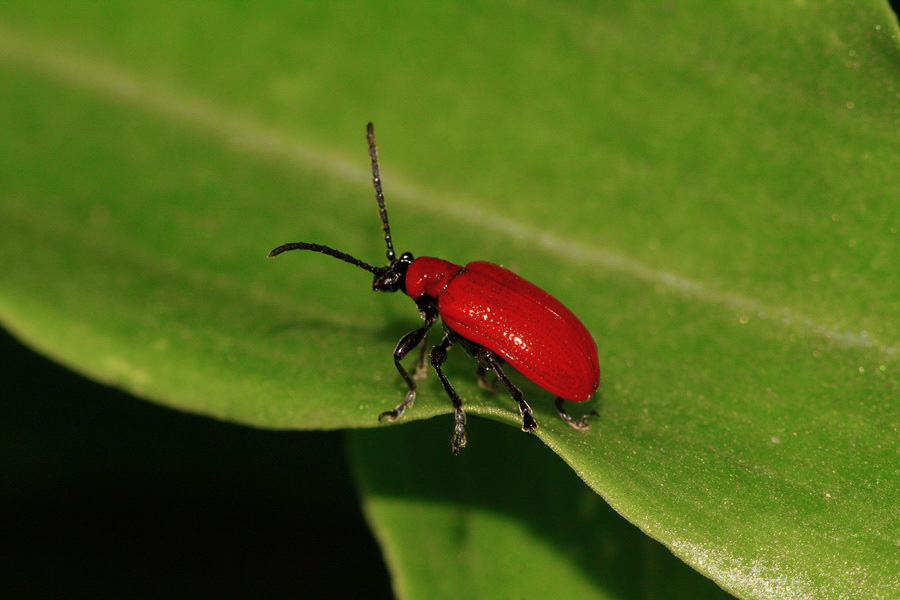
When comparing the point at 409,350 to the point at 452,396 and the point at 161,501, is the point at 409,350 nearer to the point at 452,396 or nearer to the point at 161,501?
the point at 452,396

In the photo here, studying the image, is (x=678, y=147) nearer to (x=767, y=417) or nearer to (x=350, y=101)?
Result: (x=767, y=417)

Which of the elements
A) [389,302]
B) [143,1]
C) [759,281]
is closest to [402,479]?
[389,302]

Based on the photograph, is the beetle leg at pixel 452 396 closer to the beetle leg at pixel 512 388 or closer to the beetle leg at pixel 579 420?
the beetle leg at pixel 512 388

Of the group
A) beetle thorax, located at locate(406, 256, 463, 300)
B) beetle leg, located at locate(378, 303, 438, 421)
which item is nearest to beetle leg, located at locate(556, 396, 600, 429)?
beetle leg, located at locate(378, 303, 438, 421)

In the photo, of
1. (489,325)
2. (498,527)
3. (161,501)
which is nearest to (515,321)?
(489,325)

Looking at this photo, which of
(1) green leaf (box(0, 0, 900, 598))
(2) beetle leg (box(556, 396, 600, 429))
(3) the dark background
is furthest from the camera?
(3) the dark background

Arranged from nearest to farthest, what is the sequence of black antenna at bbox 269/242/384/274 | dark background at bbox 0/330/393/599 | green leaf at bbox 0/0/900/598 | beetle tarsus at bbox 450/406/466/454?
green leaf at bbox 0/0/900/598, beetle tarsus at bbox 450/406/466/454, black antenna at bbox 269/242/384/274, dark background at bbox 0/330/393/599

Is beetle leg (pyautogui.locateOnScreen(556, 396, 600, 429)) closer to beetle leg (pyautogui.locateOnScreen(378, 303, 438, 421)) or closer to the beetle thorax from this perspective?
beetle leg (pyautogui.locateOnScreen(378, 303, 438, 421))

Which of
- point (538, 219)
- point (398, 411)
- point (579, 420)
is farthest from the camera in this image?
Answer: point (538, 219)
